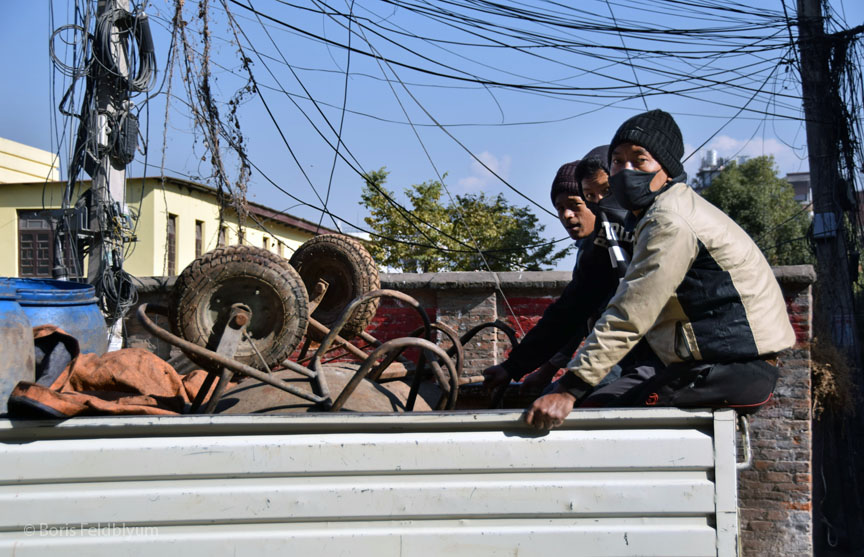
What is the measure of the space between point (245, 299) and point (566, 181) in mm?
1735

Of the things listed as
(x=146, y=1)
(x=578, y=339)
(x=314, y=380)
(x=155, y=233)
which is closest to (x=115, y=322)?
(x=146, y=1)

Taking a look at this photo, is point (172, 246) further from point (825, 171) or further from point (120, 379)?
point (120, 379)

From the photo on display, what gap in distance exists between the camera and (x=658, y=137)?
2.40 meters

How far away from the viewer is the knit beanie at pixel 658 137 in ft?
7.84

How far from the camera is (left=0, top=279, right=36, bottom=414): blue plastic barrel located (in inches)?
98.8

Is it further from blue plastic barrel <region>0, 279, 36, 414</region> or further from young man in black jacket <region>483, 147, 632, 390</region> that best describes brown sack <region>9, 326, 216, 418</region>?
young man in black jacket <region>483, 147, 632, 390</region>

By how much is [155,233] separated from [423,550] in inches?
817

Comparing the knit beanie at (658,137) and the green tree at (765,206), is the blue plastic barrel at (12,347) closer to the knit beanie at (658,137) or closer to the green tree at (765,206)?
the knit beanie at (658,137)

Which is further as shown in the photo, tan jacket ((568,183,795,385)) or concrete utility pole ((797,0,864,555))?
concrete utility pole ((797,0,864,555))

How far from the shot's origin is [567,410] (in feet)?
6.89

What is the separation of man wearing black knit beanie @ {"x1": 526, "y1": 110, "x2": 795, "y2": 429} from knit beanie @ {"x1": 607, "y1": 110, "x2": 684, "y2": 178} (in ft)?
0.45

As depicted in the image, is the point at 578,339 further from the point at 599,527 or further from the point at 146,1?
the point at 146,1

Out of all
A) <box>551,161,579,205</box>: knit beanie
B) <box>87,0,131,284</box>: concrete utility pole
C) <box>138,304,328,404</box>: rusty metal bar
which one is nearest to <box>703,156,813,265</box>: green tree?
<box>87,0,131,284</box>: concrete utility pole

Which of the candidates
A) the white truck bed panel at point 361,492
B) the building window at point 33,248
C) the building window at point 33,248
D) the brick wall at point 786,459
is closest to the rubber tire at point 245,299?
the white truck bed panel at point 361,492
